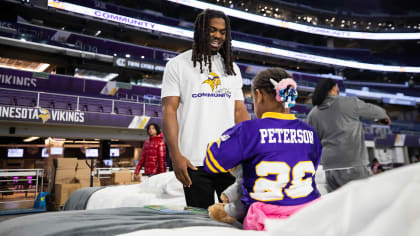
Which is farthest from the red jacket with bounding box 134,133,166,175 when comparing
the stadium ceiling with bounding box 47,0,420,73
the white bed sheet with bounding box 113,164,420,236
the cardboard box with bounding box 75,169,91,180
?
the stadium ceiling with bounding box 47,0,420,73

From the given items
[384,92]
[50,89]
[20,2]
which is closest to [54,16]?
[20,2]

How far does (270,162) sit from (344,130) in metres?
1.56

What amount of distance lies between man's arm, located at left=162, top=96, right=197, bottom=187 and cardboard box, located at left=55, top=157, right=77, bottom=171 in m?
5.59

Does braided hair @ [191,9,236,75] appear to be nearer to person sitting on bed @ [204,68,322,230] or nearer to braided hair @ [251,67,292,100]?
braided hair @ [251,67,292,100]

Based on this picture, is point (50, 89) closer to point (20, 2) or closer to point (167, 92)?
point (20, 2)

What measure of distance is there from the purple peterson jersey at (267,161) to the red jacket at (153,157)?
3847 mm

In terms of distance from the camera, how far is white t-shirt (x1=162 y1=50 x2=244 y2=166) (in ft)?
4.58

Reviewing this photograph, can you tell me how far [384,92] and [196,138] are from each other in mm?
26822

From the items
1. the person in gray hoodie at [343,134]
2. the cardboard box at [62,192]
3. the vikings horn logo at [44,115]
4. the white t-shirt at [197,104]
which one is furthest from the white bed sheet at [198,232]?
the vikings horn logo at [44,115]

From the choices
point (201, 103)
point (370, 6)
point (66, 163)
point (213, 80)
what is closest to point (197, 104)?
point (201, 103)

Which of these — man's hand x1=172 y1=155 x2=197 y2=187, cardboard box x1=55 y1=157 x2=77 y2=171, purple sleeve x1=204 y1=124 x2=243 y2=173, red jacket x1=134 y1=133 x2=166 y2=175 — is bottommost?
cardboard box x1=55 y1=157 x2=77 y2=171

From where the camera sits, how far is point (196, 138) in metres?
1.39

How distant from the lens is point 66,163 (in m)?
6.12

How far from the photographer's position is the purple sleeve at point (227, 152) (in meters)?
1.06
